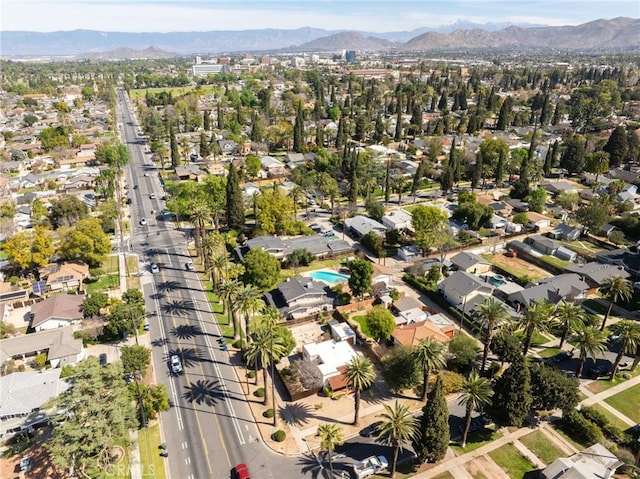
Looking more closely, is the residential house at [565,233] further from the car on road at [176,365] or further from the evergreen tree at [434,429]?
the car on road at [176,365]

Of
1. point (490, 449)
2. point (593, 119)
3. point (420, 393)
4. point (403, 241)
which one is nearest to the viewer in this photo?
point (490, 449)

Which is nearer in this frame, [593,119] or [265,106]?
[593,119]

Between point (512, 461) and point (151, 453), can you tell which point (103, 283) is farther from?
point (512, 461)

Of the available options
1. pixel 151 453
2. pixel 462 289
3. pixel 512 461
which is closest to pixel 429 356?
pixel 512 461

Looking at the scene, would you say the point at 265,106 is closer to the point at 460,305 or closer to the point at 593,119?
the point at 593,119

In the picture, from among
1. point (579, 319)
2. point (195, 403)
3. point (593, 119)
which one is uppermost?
point (593, 119)

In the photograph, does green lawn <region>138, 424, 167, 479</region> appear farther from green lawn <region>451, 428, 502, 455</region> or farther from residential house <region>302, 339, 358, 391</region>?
green lawn <region>451, 428, 502, 455</region>

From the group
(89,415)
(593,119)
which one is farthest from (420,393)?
(593,119)

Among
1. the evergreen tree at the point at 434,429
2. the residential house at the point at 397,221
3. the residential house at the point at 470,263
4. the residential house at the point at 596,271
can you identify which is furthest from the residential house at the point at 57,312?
the residential house at the point at 596,271
